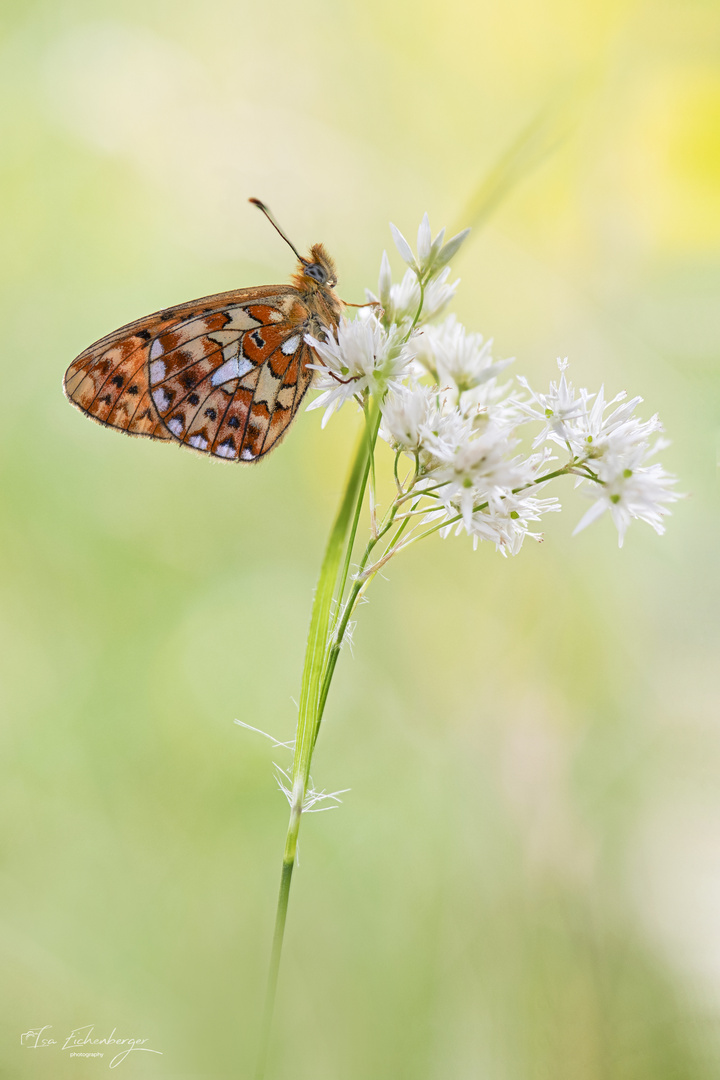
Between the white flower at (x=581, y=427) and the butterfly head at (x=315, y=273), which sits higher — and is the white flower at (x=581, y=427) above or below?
below

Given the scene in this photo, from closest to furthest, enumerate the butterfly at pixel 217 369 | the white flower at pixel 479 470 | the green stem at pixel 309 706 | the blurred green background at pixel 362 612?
the green stem at pixel 309 706
the white flower at pixel 479 470
the butterfly at pixel 217 369
the blurred green background at pixel 362 612

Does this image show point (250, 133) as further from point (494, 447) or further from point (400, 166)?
point (494, 447)

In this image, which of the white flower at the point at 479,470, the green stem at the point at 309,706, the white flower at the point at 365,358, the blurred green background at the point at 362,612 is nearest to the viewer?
the green stem at the point at 309,706

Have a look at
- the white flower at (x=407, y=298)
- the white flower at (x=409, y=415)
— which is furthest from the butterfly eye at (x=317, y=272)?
the white flower at (x=409, y=415)

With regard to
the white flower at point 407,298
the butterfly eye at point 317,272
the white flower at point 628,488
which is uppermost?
the butterfly eye at point 317,272

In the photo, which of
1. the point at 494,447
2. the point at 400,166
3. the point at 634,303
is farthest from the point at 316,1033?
the point at 400,166

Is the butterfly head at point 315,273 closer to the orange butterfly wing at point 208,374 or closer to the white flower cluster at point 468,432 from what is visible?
the orange butterfly wing at point 208,374
